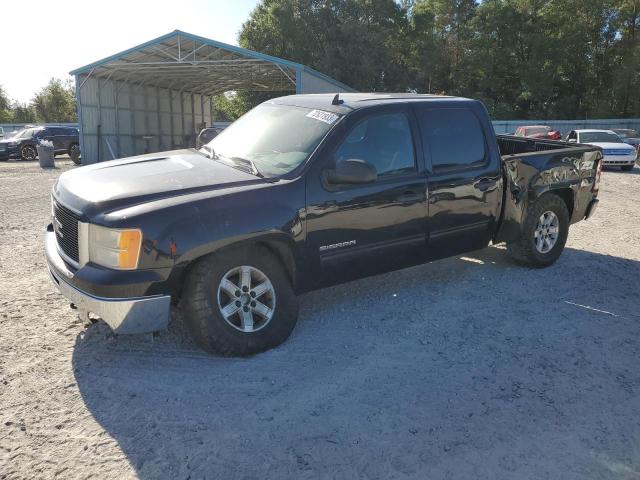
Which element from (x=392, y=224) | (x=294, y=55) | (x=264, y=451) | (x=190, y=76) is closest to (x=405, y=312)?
(x=392, y=224)

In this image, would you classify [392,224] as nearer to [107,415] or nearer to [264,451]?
[264,451]

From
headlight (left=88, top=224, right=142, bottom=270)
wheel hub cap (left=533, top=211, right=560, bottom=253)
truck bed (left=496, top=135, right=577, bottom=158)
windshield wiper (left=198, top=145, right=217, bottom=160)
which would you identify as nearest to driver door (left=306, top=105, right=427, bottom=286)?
windshield wiper (left=198, top=145, right=217, bottom=160)

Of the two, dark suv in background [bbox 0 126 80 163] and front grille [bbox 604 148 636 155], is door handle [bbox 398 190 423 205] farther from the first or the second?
dark suv in background [bbox 0 126 80 163]

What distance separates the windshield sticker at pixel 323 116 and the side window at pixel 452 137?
91cm

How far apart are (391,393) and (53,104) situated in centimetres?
6653

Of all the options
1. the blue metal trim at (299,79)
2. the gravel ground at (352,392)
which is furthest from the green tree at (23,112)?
the gravel ground at (352,392)

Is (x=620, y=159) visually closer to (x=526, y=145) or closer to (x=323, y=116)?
(x=526, y=145)

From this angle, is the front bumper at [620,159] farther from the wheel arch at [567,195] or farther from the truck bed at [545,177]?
the wheel arch at [567,195]

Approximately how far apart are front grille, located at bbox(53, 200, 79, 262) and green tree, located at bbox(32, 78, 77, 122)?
62573 mm

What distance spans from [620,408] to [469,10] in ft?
182

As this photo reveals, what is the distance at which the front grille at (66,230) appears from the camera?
148 inches

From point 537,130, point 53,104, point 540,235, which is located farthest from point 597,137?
point 53,104

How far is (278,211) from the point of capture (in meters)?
3.94

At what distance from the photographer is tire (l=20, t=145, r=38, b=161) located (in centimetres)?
2470
